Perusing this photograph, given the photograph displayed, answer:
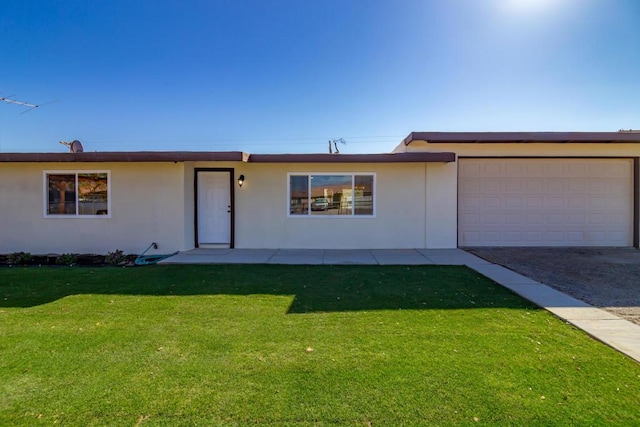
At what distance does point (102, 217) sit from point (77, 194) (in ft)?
3.28

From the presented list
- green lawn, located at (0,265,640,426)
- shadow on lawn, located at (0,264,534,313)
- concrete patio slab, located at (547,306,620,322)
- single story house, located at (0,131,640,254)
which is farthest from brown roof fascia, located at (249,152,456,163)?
concrete patio slab, located at (547,306,620,322)

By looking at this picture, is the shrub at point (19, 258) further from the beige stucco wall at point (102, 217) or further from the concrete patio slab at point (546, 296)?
the concrete patio slab at point (546, 296)

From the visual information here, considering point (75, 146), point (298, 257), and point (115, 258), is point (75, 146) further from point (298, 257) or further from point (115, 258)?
point (298, 257)

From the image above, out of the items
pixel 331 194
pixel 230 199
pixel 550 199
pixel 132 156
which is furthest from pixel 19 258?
pixel 550 199

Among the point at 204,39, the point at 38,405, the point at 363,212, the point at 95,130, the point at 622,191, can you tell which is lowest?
the point at 38,405

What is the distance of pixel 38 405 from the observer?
247 centimetres

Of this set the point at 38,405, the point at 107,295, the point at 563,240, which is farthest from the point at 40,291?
the point at 563,240

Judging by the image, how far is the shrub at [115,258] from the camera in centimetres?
840

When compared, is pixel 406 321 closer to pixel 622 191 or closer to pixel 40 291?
pixel 40 291

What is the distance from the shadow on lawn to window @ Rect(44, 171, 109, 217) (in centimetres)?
232

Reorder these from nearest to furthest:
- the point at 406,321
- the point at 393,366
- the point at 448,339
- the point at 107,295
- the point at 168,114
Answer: the point at 393,366 < the point at 448,339 < the point at 406,321 < the point at 107,295 < the point at 168,114

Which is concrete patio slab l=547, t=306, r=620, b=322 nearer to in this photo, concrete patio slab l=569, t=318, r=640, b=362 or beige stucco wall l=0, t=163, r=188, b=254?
concrete patio slab l=569, t=318, r=640, b=362

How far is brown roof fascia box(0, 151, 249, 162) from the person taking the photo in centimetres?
878

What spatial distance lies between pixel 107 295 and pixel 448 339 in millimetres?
5154
